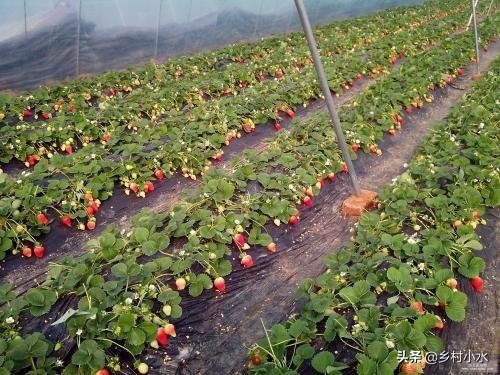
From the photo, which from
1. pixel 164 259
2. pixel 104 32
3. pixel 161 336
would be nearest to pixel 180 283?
pixel 164 259

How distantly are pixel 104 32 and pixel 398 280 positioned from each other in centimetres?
835

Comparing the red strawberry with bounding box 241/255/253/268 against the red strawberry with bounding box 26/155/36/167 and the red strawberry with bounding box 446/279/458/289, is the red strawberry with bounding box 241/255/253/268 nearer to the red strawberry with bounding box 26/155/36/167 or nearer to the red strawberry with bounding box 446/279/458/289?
the red strawberry with bounding box 446/279/458/289

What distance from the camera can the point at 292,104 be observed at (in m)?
6.39

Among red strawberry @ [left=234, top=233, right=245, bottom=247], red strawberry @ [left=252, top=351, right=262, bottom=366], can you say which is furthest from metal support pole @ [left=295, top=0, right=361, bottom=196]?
red strawberry @ [left=252, top=351, right=262, bottom=366]

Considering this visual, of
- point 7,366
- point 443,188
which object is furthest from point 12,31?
point 443,188

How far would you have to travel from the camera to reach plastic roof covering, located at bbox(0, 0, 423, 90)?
731cm

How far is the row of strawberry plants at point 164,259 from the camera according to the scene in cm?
229

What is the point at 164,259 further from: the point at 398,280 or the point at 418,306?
the point at 418,306

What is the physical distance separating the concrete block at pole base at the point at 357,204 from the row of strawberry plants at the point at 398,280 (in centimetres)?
23

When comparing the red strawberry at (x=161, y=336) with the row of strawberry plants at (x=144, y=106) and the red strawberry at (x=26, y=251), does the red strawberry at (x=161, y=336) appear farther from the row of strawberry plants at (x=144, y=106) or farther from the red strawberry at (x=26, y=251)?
the row of strawberry plants at (x=144, y=106)

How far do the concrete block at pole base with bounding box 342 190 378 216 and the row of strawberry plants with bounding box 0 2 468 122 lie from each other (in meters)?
4.84

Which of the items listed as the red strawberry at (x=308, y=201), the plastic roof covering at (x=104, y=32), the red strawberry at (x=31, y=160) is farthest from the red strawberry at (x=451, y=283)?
the plastic roof covering at (x=104, y=32)

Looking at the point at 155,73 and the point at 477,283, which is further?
the point at 155,73

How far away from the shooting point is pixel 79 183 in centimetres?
390
